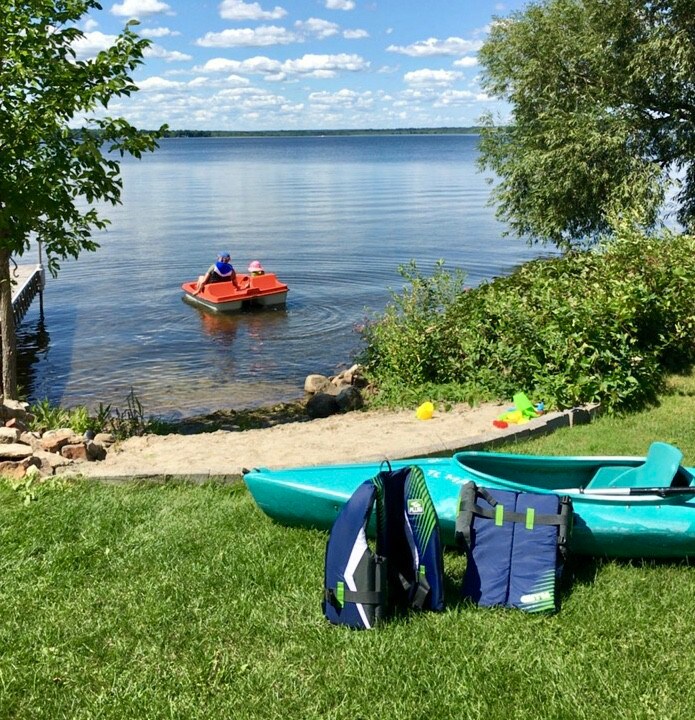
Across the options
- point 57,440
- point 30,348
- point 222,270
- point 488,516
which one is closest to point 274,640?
point 488,516

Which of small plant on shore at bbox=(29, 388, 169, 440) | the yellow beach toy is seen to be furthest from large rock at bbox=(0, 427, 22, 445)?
the yellow beach toy

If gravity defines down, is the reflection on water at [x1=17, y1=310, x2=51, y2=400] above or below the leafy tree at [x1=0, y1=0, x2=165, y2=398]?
below

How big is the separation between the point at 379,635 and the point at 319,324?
1559cm

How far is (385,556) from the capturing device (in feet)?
15.5

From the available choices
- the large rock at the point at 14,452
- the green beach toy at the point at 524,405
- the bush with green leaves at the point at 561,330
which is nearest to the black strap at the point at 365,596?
the large rock at the point at 14,452

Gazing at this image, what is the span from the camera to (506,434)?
7953mm

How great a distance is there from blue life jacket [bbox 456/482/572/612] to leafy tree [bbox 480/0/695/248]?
12516 mm

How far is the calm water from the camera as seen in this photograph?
50.9 feet

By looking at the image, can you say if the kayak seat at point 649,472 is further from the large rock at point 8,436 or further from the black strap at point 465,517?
the large rock at point 8,436

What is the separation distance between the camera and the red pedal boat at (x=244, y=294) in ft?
68.0

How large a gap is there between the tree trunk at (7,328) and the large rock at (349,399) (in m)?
4.48

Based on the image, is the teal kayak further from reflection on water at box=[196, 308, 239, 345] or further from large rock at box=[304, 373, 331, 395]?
reflection on water at box=[196, 308, 239, 345]

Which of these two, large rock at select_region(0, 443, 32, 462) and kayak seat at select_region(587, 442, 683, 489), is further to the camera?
large rock at select_region(0, 443, 32, 462)

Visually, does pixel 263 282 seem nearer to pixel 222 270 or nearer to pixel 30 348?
pixel 222 270
